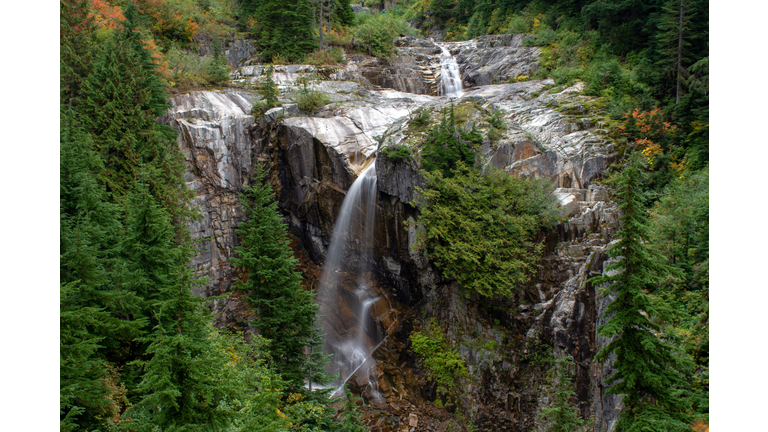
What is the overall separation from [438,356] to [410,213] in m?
6.40

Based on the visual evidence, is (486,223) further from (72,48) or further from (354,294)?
(72,48)

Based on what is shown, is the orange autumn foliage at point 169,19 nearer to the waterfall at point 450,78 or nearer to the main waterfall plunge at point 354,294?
the waterfall at point 450,78

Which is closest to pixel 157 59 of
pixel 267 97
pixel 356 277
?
pixel 267 97

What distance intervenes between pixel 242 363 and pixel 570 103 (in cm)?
1933

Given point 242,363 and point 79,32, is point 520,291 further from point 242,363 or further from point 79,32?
point 79,32

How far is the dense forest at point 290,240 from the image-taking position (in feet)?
25.6

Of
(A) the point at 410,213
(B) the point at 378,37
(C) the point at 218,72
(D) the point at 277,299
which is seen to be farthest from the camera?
(B) the point at 378,37

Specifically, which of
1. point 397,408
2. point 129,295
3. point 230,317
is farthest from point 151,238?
point 397,408

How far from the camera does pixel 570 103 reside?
1948cm

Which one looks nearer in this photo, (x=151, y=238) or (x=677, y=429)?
(x=677, y=429)

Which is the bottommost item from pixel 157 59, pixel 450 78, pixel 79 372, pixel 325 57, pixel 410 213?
pixel 79 372

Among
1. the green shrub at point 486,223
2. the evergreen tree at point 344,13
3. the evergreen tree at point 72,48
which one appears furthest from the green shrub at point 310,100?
the evergreen tree at point 344,13

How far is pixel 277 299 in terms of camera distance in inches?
517

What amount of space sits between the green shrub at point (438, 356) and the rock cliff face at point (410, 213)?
0.42m
